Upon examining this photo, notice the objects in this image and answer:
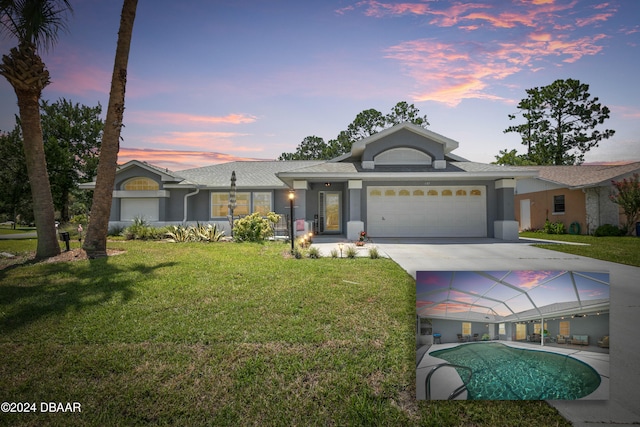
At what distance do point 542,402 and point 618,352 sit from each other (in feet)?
5.68

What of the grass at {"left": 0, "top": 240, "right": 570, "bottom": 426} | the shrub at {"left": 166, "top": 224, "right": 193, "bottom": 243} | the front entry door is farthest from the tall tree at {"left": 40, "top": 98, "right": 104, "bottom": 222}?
the grass at {"left": 0, "top": 240, "right": 570, "bottom": 426}

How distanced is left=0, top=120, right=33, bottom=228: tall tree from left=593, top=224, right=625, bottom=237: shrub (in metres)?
37.6

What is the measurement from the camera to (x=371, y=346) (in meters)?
3.98

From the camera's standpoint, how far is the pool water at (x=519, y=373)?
256 cm

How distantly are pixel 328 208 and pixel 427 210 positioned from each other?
5.45 metres

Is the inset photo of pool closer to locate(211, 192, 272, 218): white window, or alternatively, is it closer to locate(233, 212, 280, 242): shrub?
locate(233, 212, 280, 242): shrub

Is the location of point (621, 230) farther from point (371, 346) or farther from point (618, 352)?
point (371, 346)

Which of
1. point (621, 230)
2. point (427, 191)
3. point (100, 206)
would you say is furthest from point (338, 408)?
point (621, 230)

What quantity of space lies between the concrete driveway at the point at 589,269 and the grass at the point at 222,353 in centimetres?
38

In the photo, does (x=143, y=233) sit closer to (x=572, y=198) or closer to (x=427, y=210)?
(x=427, y=210)

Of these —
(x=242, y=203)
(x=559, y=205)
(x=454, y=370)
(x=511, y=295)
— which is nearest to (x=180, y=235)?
(x=242, y=203)

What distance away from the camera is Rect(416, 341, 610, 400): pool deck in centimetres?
258

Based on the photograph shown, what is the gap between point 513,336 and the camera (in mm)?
2564

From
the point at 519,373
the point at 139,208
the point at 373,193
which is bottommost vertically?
the point at 519,373
